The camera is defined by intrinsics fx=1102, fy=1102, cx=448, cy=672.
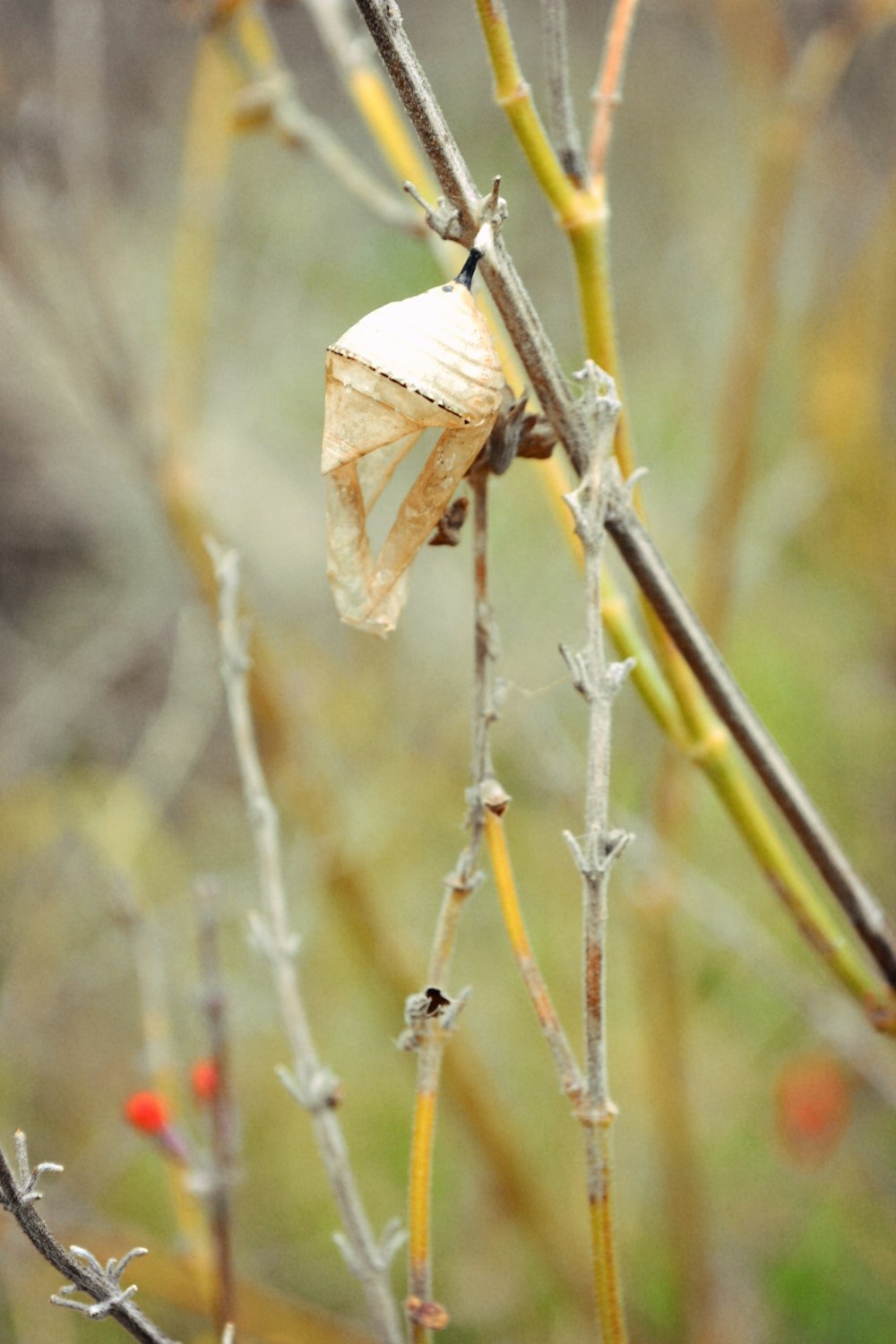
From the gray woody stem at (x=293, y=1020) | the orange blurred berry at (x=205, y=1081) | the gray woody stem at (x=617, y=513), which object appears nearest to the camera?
the gray woody stem at (x=617, y=513)

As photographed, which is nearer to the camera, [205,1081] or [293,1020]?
[293,1020]

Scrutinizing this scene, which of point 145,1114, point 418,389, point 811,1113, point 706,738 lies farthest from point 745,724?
point 811,1113

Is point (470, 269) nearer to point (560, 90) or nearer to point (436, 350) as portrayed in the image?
point (436, 350)

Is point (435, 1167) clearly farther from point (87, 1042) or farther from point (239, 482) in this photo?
point (239, 482)

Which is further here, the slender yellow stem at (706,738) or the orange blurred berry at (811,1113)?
the orange blurred berry at (811,1113)

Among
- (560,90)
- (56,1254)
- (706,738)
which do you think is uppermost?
(560,90)

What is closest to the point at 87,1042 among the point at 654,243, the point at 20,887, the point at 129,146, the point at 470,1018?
the point at 20,887

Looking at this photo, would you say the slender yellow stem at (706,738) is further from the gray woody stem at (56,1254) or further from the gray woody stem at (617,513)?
the gray woody stem at (56,1254)

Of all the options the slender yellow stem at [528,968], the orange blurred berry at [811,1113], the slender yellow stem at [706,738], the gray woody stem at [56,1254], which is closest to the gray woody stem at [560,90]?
the slender yellow stem at [706,738]
